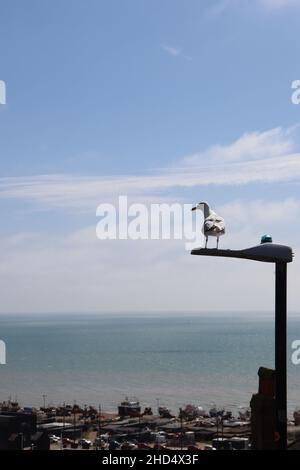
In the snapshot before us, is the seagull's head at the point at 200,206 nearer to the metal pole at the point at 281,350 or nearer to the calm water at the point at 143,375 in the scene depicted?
Answer: the metal pole at the point at 281,350

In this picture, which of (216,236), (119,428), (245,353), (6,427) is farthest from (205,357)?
(216,236)

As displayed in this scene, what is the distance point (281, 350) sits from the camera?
4578mm

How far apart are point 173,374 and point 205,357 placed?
2705 cm

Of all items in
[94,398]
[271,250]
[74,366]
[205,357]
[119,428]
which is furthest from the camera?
[205,357]

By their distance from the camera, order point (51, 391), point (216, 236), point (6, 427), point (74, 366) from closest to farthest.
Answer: point (216, 236), point (6, 427), point (51, 391), point (74, 366)

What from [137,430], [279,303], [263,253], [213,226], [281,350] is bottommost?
[137,430]

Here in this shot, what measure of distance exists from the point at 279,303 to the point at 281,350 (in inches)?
12.6

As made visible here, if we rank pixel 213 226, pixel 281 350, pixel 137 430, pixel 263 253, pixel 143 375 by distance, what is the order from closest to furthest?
pixel 281 350, pixel 263 253, pixel 213 226, pixel 137 430, pixel 143 375

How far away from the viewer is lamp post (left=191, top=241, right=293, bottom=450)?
15.1ft

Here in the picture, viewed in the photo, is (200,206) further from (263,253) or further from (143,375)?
(143,375)

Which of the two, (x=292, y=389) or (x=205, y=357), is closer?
(x=292, y=389)

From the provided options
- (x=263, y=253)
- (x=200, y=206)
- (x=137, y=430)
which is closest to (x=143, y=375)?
(x=137, y=430)

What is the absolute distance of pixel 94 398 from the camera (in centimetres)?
6000
